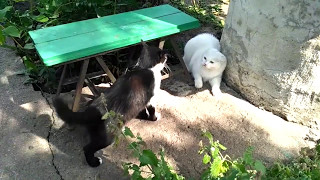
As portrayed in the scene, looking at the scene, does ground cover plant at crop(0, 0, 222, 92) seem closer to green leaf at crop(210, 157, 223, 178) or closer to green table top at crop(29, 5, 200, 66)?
green table top at crop(29, 5, 200, 66)

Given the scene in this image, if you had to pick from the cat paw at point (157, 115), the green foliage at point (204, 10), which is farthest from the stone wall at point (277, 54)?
the green foliage at point (204, 10)

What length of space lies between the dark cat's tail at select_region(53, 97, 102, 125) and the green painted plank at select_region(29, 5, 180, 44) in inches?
32.2

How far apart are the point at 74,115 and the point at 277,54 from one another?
1.91 metres

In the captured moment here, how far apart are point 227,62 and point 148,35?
3.12 feet

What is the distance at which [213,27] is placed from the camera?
4547mm

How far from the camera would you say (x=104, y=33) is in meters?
3.21

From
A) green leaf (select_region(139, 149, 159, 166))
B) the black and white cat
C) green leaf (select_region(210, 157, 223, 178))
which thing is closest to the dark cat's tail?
the black and white cat

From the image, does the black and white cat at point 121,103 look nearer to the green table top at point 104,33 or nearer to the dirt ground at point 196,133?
the dirt ground at point 196,133

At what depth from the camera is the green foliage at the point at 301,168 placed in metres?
2.59

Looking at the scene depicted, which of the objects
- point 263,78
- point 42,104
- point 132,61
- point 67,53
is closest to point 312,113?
point 263,78

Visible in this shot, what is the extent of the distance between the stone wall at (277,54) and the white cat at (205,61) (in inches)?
5.7

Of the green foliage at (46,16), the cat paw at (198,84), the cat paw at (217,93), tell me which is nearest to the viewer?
the cat paw at (217,93)

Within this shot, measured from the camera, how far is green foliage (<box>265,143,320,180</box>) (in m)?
2.59

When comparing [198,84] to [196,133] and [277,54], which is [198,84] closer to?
[196,133]
